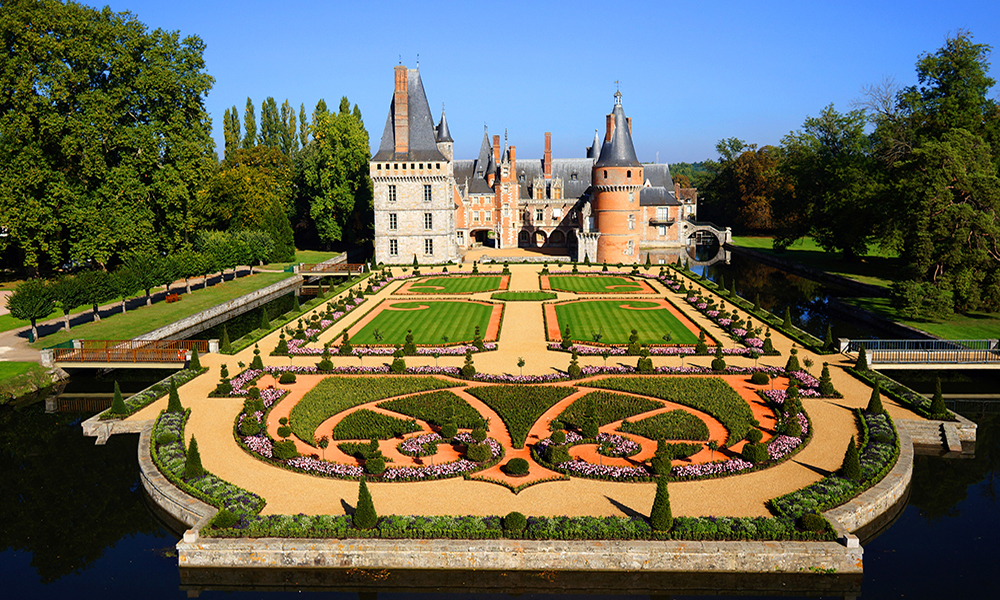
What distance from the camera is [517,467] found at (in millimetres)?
20391

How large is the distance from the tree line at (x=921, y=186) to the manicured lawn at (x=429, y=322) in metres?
26.3

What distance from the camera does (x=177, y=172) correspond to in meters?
48.0

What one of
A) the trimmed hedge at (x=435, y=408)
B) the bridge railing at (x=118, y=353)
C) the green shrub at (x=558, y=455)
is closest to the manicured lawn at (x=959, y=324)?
the green shrub at (x=558, y=455)

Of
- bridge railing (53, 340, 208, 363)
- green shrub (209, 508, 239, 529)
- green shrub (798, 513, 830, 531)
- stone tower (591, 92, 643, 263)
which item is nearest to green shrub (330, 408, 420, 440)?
green shrub (209, 508, 239, 529)

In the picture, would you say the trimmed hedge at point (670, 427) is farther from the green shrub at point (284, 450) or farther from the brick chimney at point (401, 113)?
the brick chimney at point (401, 113)

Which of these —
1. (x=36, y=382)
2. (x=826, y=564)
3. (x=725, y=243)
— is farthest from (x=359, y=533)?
(x=725, y=243)

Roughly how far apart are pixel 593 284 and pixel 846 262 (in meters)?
30.7

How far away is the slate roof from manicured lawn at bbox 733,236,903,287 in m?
40.0

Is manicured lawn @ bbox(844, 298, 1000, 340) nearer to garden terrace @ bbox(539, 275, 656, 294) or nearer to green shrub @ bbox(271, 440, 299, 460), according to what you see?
garden terrace @ bbox(539, 275, 656, 294)

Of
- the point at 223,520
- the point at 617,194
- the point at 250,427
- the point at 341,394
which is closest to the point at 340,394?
the point at 341,394

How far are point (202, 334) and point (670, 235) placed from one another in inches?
2510

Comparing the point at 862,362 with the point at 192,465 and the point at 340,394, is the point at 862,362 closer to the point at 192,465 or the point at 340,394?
the point at 340,394

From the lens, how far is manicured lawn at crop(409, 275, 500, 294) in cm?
5378

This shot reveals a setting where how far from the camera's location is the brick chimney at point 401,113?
6625 cm
